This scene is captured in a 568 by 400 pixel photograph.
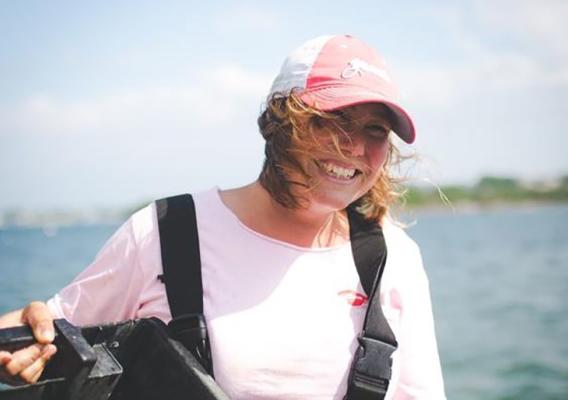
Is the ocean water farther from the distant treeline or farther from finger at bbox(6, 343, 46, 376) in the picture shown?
the distant treeline

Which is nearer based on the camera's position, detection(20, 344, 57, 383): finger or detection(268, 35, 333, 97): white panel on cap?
detection(20, 344, 57, 383): finger

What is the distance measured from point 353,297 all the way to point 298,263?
0.20m

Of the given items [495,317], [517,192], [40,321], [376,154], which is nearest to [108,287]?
[40,321]

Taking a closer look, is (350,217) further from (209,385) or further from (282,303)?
(209,385)

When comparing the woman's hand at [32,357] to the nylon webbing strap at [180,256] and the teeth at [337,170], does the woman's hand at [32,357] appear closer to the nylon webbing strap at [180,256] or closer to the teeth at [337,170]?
the nylon webbing strap at [180,256]

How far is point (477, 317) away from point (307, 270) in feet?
53.8

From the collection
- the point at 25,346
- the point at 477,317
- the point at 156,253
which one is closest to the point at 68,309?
the point at 156,253

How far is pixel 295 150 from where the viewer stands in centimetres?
214

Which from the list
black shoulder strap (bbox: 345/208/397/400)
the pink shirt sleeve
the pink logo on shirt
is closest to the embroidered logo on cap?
black shoulder strap (bbox: 345/208/397/400)

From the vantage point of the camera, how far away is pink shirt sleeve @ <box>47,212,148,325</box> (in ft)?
6.81

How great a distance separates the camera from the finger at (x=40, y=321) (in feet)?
5.23

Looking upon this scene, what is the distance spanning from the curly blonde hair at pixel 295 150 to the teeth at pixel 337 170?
5 cm

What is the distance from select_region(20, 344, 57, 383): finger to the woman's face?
0.93 meters

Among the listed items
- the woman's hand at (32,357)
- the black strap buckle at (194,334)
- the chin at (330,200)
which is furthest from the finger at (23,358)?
the chin at (330,200)
